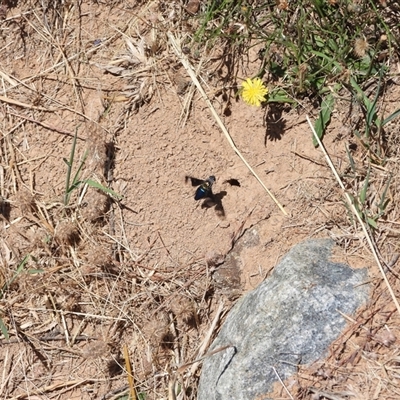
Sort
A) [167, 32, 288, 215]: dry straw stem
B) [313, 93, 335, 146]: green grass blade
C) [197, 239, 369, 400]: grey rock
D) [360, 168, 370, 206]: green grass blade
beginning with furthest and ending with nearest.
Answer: [167, 32, 288, 215]: dry straw stem → [313, 93, 335, 146]: green grass blade → [360, 168, 370, 206]: green grass blade → [197, 239, 369, 400]: grey rock

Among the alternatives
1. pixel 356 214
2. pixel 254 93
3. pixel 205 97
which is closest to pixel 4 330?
pixel 205 97

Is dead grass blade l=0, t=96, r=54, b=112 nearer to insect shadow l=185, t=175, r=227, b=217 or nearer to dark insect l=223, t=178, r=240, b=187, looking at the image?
insect shadow l=185, t=175, r=227, b=217

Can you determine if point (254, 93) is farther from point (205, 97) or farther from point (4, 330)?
point (4, 330)

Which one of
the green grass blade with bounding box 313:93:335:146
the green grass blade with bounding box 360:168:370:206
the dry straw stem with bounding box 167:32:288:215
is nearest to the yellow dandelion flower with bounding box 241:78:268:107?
the dry straw stem with bounding box 167:32:288:215

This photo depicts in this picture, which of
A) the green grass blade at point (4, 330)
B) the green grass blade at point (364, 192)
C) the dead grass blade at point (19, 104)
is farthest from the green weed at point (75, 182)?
the green grass blade at point (364, 192)

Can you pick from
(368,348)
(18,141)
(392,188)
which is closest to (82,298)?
(18,141)
